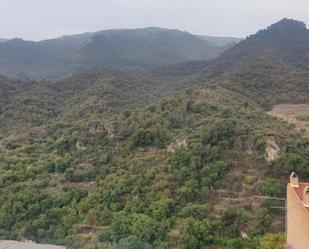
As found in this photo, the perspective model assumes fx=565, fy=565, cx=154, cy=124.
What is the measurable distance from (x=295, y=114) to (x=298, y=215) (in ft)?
88.5

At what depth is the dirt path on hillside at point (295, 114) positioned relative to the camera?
36.0 metres

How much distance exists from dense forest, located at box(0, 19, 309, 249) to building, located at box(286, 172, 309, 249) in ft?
16.9

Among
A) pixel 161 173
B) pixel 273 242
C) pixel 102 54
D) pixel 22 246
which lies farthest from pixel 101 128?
pixel 102 54

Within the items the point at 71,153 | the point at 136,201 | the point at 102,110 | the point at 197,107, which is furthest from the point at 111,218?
the point at 102,110

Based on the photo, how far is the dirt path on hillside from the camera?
36.0m

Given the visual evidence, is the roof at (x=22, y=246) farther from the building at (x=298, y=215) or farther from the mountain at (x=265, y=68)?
the mountain at (x=265, y=68)

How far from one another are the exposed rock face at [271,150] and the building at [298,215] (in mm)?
12713

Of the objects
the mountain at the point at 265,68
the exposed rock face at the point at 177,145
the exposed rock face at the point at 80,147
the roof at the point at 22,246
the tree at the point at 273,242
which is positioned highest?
the mountain at the point at 265,68

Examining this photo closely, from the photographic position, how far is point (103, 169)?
1328 inches

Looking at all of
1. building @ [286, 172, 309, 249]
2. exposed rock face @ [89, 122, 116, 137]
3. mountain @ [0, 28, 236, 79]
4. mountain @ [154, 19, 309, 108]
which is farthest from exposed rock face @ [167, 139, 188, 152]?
mountain @ [0, 28, 236, 79]

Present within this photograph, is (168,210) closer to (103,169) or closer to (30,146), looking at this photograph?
(103,169)

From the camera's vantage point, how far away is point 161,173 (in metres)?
30.8

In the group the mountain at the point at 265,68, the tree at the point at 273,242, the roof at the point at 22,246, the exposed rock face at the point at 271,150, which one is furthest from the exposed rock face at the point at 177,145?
the mountain at the point at 265,68

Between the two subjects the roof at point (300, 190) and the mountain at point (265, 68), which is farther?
the mountain at point (265, 68)
